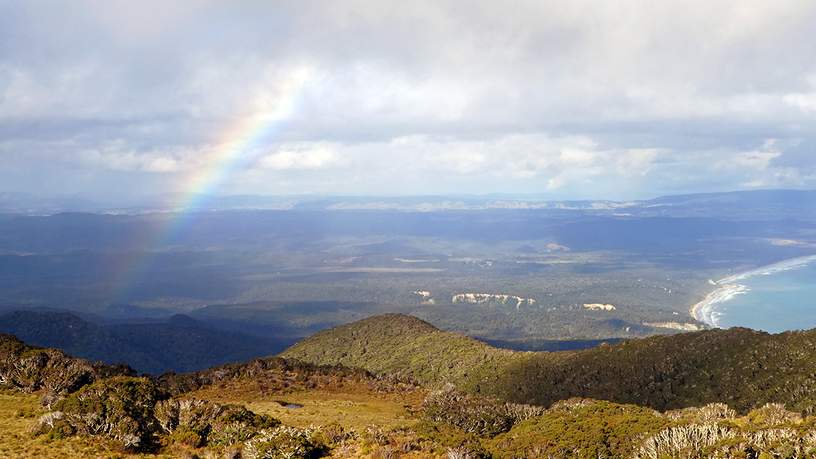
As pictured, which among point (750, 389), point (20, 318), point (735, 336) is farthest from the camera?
point (20, 318)

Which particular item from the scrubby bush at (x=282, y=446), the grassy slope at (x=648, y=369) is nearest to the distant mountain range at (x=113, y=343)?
the grassy slope at (x=648, y=369)

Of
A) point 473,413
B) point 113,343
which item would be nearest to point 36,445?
point 473,413

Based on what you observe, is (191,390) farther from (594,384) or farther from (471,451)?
(594,384)

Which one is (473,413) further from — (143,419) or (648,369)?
(648,369)

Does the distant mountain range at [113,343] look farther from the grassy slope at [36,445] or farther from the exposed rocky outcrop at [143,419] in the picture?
the grassy slope at [36,445]

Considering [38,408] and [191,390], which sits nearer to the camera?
[38,408]

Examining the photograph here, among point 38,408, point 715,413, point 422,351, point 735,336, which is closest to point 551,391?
point 735,336

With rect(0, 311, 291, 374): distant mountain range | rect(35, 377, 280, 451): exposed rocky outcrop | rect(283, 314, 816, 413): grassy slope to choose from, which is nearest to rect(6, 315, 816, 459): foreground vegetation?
rect(35, 377, 280, 451): exposed rocky outcrop

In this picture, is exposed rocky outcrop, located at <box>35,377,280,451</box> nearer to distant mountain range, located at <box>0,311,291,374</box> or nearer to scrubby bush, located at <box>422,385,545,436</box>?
scrubby bush, located at <box>422,385,545,436</box>
